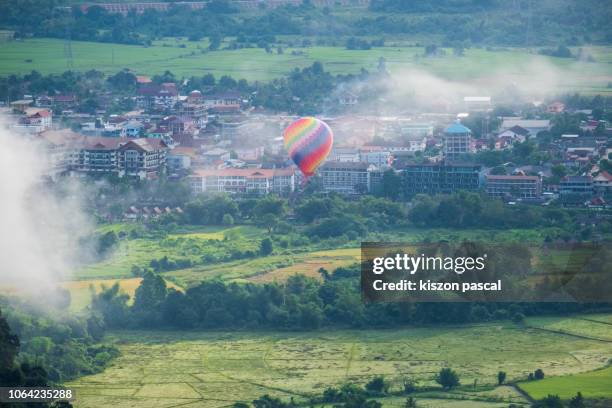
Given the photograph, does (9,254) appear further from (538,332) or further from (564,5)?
(564,5)

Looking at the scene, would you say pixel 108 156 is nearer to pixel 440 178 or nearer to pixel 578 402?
pixel 440 178

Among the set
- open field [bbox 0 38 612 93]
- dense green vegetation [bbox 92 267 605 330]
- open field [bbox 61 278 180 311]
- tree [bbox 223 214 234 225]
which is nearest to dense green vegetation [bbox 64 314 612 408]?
dense green vegetation [bbox 92 267 605 330]

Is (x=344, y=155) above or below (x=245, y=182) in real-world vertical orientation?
above

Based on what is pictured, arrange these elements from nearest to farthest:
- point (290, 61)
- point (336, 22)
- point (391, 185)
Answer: point (391, 185), point (290, 61), point (336, 22)

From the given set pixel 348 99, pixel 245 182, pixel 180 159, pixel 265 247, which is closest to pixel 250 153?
pixel 180 159

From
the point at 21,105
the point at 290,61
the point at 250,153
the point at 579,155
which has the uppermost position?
the point at 290,61

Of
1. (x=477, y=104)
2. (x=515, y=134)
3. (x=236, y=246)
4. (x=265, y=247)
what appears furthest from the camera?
(x=477, y=104)
